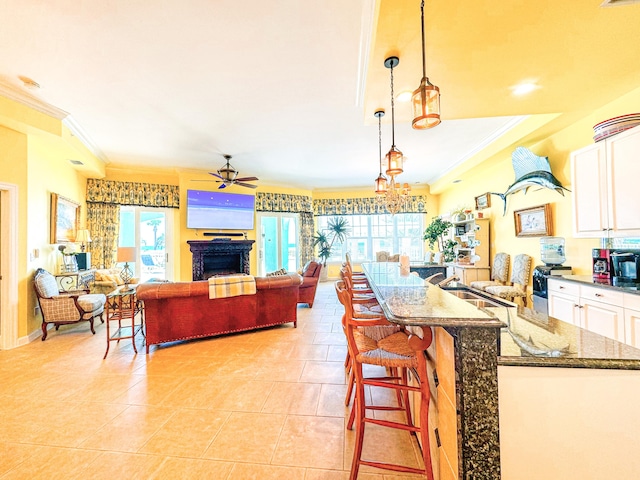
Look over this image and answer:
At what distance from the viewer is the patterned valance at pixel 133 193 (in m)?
5.52

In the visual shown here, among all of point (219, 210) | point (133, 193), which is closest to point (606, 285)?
point (219, 210)

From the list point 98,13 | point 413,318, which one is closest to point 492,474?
point 413,318

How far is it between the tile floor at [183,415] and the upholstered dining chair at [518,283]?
266cm

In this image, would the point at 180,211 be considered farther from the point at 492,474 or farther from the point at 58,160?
the point at 492,474

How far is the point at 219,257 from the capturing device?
6.42 meters

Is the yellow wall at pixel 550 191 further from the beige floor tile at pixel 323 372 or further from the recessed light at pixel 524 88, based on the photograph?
the beige floor tile at pixel 323 372

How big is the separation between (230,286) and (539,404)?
322 cm

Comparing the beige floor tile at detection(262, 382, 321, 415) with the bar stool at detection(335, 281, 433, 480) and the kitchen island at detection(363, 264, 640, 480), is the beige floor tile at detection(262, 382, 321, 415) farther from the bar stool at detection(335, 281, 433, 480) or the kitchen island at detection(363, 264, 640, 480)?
the kitchen island at detection(363, 264, 640, 480)

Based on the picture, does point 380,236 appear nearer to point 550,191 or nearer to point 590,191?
Answer: point 550,191

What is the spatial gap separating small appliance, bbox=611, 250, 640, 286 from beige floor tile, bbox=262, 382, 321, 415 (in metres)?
2.73

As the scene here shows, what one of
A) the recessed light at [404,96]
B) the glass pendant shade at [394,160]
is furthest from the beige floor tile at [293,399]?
the recessed light at [404,96]

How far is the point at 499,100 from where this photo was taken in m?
2.57

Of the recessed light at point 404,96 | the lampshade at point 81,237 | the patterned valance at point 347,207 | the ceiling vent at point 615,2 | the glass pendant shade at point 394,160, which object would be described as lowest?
the lampshade at point 81,237

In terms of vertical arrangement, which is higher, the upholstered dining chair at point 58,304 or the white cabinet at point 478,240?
the white cabinet at point 478,240
